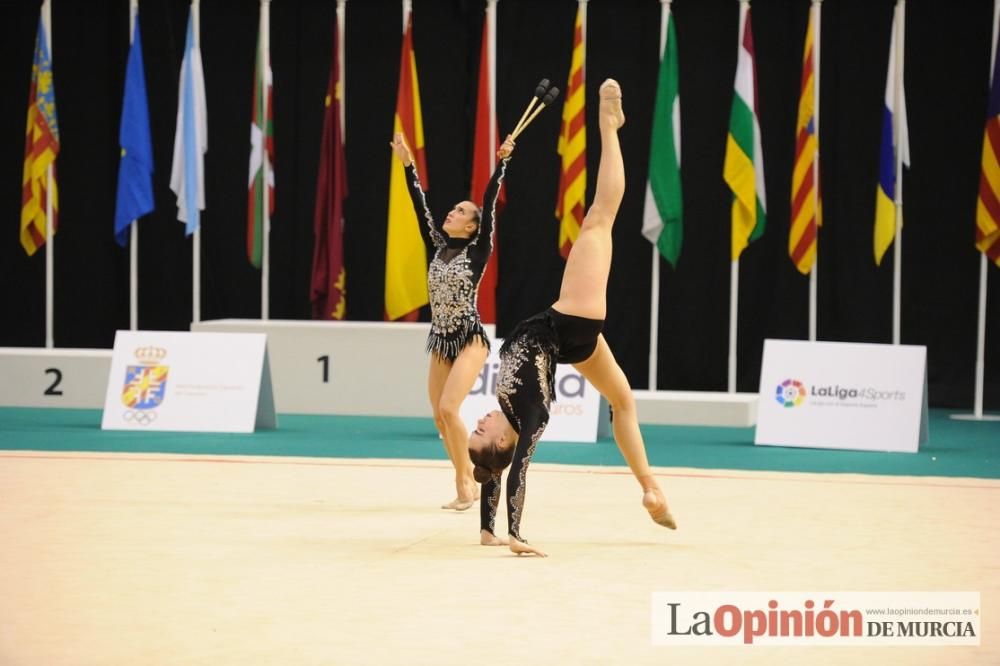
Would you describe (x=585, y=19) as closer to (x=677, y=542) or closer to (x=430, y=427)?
Result: (x=430, y=427)

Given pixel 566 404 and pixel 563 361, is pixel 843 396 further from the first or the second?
pixel 563 361

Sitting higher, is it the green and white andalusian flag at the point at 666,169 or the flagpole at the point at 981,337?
the green and white andalusian flag at the point at 666,169

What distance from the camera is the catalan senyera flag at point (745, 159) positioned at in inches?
456

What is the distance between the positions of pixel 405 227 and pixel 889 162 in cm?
401

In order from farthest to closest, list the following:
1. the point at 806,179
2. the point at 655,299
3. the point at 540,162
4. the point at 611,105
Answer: the point at 540,162, the point at 655,299, the point at 806,179, the point at 611,105

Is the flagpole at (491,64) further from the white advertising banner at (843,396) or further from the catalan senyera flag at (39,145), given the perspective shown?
the catalan senyera flag at (39,145)

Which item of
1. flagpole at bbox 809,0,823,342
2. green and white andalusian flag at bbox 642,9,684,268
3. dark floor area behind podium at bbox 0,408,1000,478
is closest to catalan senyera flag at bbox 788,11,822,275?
flagpole at bbox 809,0,823,342

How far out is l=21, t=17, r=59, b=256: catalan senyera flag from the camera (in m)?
12.4

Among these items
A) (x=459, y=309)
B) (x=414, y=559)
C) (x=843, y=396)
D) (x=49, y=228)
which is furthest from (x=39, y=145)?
(x=414, y=559)

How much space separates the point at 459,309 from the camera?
715 centimetres

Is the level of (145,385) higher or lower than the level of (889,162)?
lower

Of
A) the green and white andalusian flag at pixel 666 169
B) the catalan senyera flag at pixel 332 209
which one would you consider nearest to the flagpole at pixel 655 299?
the green and white andalusian flag at pixel 666 169

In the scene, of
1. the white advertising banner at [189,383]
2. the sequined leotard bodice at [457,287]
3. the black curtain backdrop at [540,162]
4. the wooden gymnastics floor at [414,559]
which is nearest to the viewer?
the wooden gymnastics floor at [414,559]

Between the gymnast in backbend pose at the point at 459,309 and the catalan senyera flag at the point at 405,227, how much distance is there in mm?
4718
